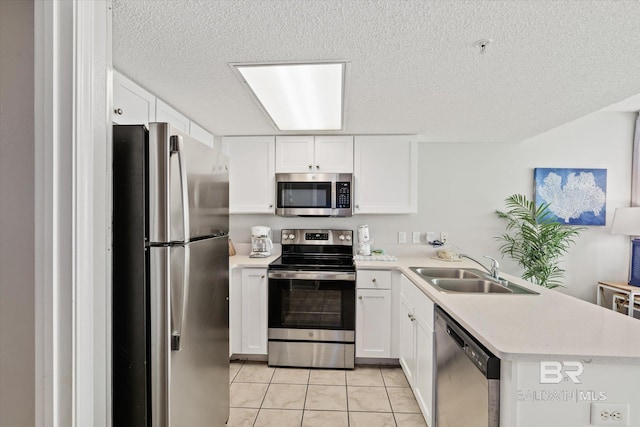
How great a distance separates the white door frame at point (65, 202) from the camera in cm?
66

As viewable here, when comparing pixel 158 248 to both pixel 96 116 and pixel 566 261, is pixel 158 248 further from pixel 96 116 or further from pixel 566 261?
pixel 566 261

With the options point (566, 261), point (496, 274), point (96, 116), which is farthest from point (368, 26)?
point (566, 261)

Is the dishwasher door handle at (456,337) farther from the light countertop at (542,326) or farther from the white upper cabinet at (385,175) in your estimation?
the white upper cabinet at (385,175)

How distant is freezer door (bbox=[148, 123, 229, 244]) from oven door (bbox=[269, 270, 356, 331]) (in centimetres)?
128

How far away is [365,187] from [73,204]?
2.55 meters

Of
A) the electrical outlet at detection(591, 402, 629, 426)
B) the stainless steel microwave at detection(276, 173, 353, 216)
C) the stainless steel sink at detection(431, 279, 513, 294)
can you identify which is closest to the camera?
the electrical outlet at detection(591, 402, 629, 426)

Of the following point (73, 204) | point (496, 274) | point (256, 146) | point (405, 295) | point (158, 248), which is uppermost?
point (256, 146)

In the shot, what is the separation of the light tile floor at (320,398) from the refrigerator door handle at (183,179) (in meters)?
1.49

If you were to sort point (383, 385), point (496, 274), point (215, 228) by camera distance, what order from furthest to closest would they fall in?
point (383, 385)
point (496, 274)
point (215, 228)

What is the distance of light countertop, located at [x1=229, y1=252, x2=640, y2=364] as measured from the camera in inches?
40.4

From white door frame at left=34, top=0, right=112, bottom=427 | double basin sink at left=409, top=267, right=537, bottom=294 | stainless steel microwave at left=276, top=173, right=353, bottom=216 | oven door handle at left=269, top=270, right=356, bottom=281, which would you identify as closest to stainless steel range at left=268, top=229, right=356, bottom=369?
oven door handle at left=269, top=270, right=356, bottom=281

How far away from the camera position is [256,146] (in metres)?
3.06

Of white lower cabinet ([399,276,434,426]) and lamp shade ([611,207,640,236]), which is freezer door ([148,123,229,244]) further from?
lamp shade ([611,207,640,236])
